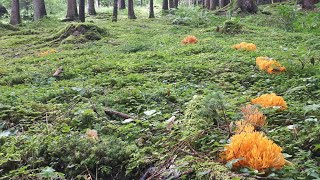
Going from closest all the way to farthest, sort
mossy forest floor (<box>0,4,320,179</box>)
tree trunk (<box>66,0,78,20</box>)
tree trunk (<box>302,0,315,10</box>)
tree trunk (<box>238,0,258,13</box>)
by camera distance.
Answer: mossy forest floor (<box>0,4,320,179</box>), tree trunk (<box>302,0,315,10</box>), tree trunk (<box>238,0,258,13</box>), tree trunk (<box>66,0,78,20</box>)

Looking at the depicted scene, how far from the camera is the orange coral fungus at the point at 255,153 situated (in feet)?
7.79

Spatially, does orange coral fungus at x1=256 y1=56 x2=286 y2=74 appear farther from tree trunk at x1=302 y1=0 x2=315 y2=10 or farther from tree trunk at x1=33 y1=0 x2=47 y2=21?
tree trunk at x1=33 y1=0 x2=47 y2=21

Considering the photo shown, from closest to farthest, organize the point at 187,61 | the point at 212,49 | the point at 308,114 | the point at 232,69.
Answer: the point at 308,114 < the point at 232,69 < the point at 187,61 < the point at 212,49

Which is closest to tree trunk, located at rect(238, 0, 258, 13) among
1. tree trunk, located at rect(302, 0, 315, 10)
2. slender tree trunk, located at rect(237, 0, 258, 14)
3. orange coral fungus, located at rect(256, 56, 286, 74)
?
slender tree trunk, located at rect(237, 0, 258, 14)

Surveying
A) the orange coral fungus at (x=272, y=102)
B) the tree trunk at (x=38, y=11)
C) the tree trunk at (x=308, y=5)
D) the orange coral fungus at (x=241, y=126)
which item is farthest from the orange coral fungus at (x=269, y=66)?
the tree trunk at (x=38, y=11)

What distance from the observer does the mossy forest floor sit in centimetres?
292

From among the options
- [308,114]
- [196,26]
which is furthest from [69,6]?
[308,114]

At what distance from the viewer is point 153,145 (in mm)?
3266

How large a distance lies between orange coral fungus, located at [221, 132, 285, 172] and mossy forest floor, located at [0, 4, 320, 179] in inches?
2.9

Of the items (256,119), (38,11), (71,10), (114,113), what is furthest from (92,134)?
(38,11)

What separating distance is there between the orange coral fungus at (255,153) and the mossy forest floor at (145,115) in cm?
7

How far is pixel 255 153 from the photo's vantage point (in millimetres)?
2391

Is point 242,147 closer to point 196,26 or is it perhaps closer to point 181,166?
point 181,166

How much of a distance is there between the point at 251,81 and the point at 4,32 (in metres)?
15.2
